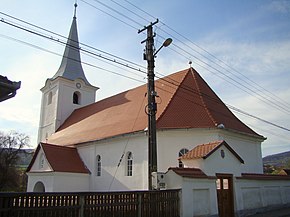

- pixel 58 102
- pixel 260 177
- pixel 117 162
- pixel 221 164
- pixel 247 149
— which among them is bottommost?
pixel 260 177

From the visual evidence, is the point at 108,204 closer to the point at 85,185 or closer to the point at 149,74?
the point at 149,74

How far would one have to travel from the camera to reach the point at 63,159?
2138 centimetres

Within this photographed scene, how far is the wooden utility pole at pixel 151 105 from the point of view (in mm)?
10553

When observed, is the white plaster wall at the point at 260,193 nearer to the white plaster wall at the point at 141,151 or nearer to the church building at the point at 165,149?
the church building at the point at 165,149

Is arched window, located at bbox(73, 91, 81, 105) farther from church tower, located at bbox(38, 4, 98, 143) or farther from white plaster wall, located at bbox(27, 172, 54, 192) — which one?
white plaster wall, located at bbox(27, 172, 54, 192)

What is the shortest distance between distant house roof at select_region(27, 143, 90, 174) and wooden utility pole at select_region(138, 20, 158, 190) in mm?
11339

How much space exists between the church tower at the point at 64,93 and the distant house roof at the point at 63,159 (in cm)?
889

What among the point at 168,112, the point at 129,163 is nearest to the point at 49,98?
the point at 129,163

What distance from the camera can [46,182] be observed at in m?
20.4

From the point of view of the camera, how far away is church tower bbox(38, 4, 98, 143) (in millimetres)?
31500

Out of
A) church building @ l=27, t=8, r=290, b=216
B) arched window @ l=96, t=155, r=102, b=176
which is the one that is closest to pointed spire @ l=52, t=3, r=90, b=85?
church building @ l=27, t=8, r=290, b=216

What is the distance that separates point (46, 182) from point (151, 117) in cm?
1260

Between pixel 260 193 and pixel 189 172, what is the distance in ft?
19.2

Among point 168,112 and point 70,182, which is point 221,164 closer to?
point 168,112
